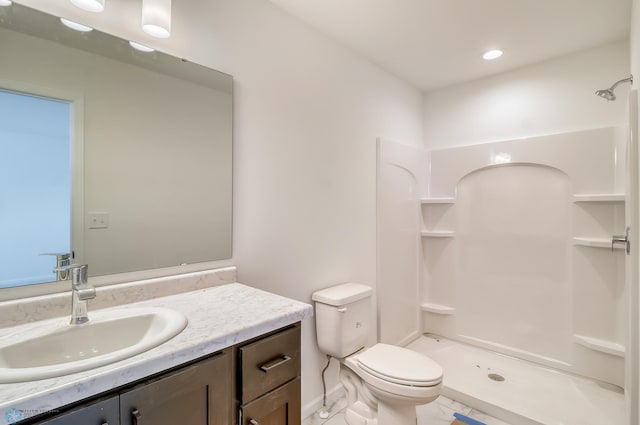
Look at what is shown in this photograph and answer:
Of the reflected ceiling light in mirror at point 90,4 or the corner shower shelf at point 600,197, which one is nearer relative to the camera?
the reflected ceiling light in mirror at point 90,4

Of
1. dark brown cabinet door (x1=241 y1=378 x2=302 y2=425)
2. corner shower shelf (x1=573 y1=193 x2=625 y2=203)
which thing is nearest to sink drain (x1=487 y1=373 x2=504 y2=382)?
corner shower shelf (x1=573 y1=193 x2=625 y2=203)

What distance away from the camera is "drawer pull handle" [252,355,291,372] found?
102 centimetres

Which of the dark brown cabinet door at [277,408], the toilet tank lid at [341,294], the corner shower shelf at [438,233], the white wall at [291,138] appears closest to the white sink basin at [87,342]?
the dark brown cabinet door at [277,408]

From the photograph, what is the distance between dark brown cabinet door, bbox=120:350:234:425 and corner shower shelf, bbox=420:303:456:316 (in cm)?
246

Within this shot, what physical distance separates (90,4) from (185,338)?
1.20 metres

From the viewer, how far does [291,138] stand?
1.84 m

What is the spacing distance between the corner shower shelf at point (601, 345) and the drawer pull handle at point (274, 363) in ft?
7.84

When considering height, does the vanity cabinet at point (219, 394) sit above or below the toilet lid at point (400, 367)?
above

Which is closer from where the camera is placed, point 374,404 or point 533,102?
point 374,404

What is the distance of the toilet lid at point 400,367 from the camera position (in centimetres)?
155

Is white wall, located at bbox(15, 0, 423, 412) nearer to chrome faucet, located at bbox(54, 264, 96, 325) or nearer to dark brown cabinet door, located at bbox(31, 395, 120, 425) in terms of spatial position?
chrome faucet, located at bbox(54, 264, 96, 325)

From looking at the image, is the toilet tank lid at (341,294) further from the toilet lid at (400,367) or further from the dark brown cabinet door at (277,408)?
the dark brown cabinet door at (277,408)

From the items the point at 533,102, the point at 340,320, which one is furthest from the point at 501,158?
the point at 340,320

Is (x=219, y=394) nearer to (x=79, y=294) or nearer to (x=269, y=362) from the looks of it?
(x=269, y=362)
